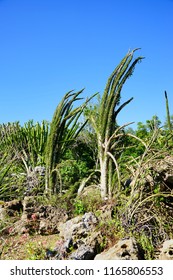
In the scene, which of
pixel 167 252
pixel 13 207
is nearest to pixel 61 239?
pixel 167 252

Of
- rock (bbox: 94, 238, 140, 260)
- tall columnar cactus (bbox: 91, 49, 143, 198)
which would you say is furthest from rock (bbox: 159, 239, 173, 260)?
tall columnar cactus (bbox: 91, 49, 143, 198)

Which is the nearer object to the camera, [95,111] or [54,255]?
[54,255]

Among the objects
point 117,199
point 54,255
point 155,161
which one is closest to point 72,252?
point 54,255

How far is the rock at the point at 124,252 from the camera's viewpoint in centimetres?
426

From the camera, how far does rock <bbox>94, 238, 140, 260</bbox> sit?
14.0 ft

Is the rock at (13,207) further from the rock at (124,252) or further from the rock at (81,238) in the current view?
the rock at (124,252)

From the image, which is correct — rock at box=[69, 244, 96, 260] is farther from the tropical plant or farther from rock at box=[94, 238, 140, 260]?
the tropical plant

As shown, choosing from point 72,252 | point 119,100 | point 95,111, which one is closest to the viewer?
point 72,252

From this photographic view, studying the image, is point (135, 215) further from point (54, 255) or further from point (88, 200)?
point (88, 200)

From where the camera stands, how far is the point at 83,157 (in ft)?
41.2

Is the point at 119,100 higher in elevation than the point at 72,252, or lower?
higher

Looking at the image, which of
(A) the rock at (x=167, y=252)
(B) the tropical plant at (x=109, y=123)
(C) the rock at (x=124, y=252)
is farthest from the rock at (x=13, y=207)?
(A) the rock at (x=167, y=252)
